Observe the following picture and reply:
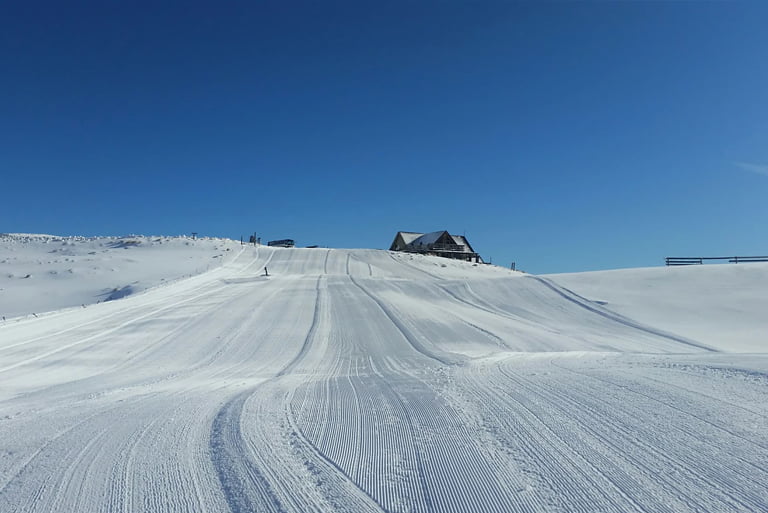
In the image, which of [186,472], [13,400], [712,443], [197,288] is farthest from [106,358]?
[197,288]

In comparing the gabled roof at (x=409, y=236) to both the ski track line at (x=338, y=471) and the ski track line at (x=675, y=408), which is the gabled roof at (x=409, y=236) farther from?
the ski track line at (x=338, y=471)

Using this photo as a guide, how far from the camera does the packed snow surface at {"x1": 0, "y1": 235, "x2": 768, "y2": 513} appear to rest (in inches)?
128

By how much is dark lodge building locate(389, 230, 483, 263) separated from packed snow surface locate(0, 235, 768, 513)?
53.1 metres

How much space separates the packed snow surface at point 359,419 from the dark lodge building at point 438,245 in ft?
174

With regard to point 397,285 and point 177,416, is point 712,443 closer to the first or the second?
point 177,416

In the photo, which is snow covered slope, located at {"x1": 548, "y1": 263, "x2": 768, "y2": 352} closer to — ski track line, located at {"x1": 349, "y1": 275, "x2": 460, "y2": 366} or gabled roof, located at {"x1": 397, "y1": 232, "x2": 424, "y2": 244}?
ski track line, located at {"x1": 349, "y1": 275, "x2": 460, "y2": 366}

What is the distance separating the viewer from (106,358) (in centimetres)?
1087

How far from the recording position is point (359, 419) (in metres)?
5.07

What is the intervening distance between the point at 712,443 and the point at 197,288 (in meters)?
22.3

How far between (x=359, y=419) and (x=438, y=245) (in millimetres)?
66497

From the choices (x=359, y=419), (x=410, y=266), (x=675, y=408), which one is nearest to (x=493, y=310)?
(x=675, y=408)

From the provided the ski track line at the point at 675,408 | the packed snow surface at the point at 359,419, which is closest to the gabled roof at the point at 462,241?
the packed snow surface at the point at 359,419

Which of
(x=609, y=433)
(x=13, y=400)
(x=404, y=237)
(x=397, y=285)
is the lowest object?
(x=13, y=400)

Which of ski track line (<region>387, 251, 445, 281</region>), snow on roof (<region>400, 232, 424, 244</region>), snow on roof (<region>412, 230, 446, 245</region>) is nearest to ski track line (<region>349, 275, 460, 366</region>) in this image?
ski track line (<region>387, 251, 445, 281</region>)
